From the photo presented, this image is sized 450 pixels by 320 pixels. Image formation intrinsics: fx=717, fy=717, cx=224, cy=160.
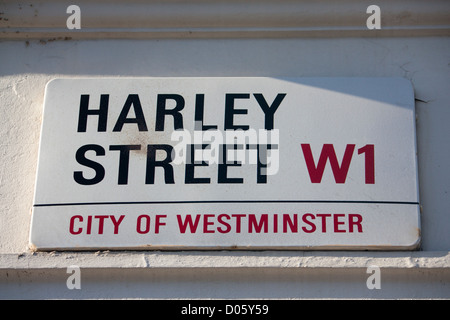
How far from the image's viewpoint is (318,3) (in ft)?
10.9

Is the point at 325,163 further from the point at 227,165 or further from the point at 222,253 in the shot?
Answer: the point at 222,253

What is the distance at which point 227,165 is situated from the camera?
10.0 feet

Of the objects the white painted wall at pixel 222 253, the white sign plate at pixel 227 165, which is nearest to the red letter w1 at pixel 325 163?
the white sign plate at pixel 227 165

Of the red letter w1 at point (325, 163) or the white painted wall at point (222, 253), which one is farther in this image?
the red letter w1 at point (325, 163)

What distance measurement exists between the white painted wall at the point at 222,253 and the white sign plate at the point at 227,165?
77 millimetres

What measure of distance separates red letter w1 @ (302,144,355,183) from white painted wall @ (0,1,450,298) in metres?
0.32

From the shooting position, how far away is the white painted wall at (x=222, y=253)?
9.46 ft

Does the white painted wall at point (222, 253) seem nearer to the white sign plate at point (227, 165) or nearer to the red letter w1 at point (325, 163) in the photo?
the white sign plate at point (227, 165)

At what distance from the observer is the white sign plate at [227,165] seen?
2.93 meters

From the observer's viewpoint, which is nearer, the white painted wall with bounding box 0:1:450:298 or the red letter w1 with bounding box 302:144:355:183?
the white painted wall with bounding box 0:1:450:298

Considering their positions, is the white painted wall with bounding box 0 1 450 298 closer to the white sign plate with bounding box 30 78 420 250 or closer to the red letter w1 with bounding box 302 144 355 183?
the white sign plate with bounding box 30 78 420 250

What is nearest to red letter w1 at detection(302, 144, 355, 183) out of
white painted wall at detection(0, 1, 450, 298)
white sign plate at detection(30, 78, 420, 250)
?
white sign plate at detection(30, 78, 420, 250)

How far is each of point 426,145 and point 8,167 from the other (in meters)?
1.84

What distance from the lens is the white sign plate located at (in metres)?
2.93
